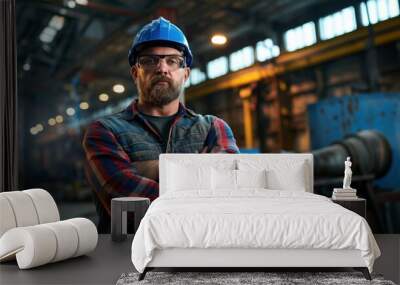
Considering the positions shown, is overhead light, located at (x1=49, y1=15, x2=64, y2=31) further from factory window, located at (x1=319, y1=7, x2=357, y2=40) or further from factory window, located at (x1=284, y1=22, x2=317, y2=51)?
factory window, located at (x1=319, y1=7, x2=357, y2=40)

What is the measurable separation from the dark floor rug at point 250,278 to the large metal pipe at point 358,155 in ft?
6.83

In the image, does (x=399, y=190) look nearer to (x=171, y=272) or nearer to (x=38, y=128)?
(x=171, y=272)

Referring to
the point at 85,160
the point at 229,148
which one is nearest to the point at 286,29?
the point at 229,148

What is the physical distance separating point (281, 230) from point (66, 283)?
1412mm

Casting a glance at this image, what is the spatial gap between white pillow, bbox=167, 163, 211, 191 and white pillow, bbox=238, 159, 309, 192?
1.18 ft

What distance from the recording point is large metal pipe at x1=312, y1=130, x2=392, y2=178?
17.1ft

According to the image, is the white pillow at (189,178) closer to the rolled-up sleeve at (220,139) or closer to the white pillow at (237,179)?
the white pillow at (237,179)

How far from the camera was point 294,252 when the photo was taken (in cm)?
309

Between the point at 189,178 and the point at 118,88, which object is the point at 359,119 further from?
the point at 118,88

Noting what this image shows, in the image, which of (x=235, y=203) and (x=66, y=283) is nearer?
(x=66, y=283)

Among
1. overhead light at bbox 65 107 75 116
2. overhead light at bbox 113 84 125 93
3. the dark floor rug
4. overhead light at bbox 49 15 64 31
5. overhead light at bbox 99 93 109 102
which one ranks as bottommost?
the dark floor rug

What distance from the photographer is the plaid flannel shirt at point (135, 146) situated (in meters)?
5.01

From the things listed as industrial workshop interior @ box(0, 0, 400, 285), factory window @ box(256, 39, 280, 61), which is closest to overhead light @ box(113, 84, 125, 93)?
industrial workshop interior @ box(0, 0, 400, 285)

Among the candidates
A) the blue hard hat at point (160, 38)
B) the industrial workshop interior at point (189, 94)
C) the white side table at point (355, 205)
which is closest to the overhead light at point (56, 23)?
the industrial workshop interior at point (189, 94)
